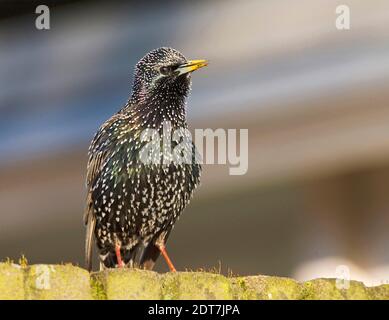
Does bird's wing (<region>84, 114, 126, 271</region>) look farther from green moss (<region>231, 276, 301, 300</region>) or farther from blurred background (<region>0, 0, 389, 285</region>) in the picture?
blurred background (<region>0, 0, 389, 285</region>)

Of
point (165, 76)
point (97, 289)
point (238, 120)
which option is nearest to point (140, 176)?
point (165, 76)

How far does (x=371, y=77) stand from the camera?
1343 centimetres

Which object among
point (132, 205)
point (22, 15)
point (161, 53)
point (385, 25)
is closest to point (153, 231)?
point (132, 205)

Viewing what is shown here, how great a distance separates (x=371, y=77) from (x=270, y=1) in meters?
1.91

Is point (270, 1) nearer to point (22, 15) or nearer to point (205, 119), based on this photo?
point (205, 119)

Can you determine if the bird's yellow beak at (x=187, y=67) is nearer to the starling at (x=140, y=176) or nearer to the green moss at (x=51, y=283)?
the starling at (x=140, y=176)

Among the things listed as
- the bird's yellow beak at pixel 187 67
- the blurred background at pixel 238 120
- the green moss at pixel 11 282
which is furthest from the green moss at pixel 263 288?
the blurred background at pixel 238 120

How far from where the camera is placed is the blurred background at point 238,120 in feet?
44.0

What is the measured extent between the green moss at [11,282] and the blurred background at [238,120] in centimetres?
676

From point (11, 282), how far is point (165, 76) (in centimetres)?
333

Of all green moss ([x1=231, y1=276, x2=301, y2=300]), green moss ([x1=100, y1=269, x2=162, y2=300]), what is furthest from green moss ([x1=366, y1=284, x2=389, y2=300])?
green moss ([x1=100, y1=269, x2=162, y2=300])

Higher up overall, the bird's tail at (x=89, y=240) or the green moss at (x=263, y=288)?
the bird's tail at (x=89, y=240)
